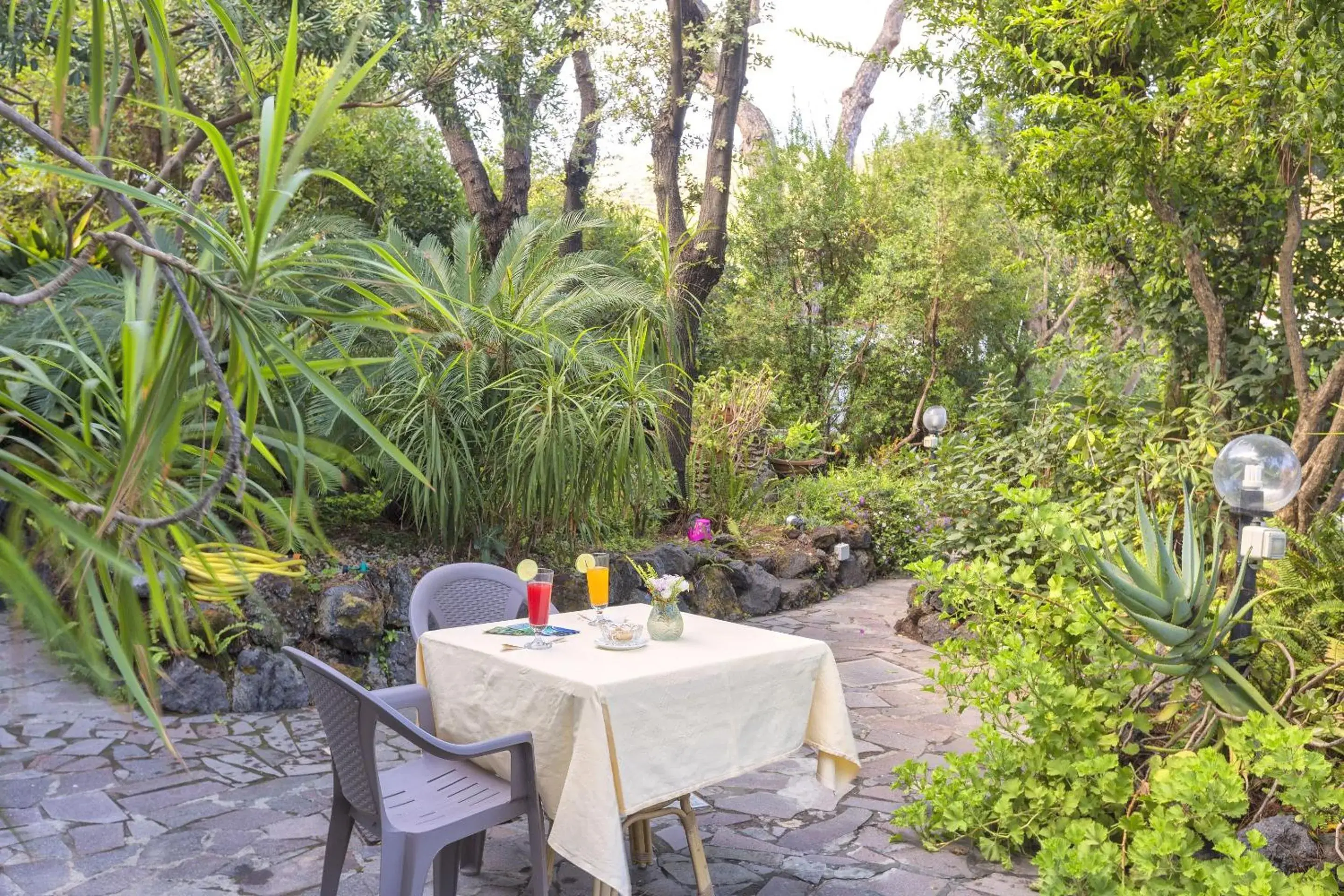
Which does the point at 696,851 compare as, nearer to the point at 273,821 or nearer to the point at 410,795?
the point at 410,795

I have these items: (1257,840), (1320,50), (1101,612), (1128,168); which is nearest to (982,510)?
(1128,168)

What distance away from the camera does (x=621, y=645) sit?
311cm

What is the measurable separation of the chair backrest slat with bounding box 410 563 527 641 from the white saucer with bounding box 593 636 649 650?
0.61m

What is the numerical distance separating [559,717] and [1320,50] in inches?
128

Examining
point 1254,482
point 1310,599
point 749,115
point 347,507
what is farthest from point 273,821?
point 749,115

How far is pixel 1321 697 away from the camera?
326cm

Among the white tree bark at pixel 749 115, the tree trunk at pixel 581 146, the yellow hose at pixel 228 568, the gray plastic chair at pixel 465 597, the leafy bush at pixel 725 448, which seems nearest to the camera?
the yellow hose at pixel 228 568

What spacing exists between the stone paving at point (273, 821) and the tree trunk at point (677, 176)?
12.7ft

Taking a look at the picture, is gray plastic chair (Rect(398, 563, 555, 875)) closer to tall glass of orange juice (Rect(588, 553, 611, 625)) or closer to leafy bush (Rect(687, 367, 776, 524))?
tall glass of orange juice (Rect(588, 553, 611, 625))

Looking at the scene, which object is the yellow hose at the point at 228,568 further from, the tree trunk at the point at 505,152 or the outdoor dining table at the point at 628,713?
the tree trunk at the point at 505,152

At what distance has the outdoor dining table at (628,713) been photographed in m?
2.63

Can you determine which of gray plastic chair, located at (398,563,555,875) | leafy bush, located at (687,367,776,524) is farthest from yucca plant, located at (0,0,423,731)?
leafy bush, located at (687,367,776,524)

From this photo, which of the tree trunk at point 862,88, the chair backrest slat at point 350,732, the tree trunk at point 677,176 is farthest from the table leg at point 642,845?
the tree trunk at point 862,88

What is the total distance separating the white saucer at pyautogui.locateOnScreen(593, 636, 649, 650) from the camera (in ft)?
10.2
